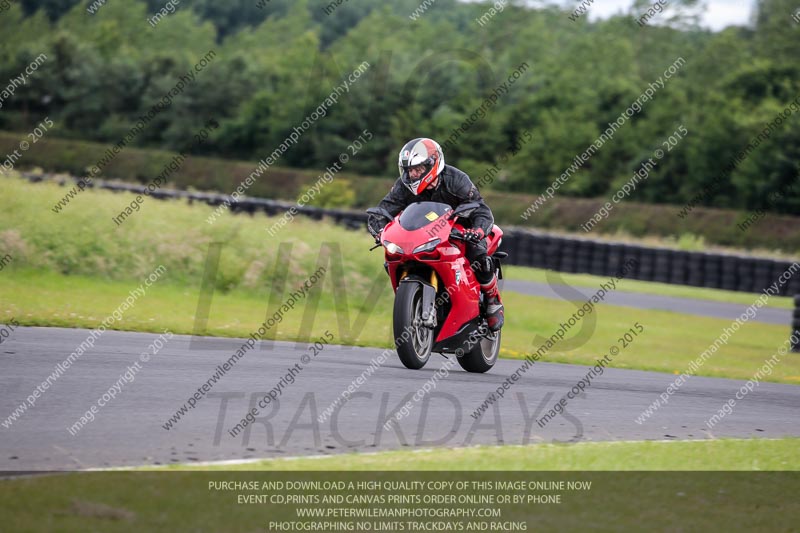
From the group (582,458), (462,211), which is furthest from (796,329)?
(582,458)

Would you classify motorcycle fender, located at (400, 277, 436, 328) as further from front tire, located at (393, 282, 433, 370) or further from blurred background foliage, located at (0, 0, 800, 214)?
blurred background foliage, located at (0, 0, 800, 214)

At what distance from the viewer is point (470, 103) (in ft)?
206

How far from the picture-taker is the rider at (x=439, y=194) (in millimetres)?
9836

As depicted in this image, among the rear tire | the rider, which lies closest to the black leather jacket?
the rider

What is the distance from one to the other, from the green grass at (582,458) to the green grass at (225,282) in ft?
21.2

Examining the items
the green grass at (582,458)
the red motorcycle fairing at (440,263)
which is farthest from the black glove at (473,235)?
the green grass at (582,458)

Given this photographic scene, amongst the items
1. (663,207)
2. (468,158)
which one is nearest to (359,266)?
(663,207)

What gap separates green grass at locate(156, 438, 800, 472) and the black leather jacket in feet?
10.5

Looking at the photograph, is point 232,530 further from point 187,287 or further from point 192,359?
point 187,287

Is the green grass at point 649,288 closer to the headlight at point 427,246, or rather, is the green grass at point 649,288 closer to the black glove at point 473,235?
Answer: the black glove at point 473,235

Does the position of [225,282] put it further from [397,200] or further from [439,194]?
[439,194]

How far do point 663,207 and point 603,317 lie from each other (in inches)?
979

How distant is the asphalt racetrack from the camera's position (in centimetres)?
644

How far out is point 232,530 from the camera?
488cm
